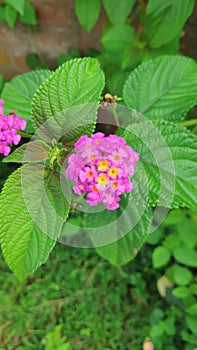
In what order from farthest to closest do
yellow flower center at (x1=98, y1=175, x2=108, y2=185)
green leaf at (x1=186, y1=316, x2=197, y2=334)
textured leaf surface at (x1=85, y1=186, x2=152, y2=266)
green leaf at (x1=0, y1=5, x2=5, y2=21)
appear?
1. green leaf at (x1=0, y1=5, x2=5, y2=21)
2. green leaf at (x1=186, y1=316, x2=197, y2=334)
3. textured leaf surface at (x1=85, y1=186, x2=152, y2=266)
4. yellow flower center at (x1=98, y1=175, x2=108, y2=185)

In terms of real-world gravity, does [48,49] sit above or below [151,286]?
above

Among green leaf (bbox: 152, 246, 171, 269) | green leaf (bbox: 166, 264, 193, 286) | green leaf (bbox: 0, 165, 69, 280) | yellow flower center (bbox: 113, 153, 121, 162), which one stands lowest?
green leaf (bbox: 166, 264, 193, 286)

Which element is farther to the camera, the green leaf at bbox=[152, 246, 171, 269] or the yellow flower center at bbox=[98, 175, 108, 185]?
the green leaf at bbox=[152, 246, 171, 269]

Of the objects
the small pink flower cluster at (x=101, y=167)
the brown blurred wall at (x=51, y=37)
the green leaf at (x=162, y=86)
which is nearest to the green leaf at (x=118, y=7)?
the brown blurred wall at (x=51, y=37)

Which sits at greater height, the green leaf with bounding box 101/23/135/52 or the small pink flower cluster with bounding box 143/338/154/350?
the green leaf with bounding box 101/23/135/52

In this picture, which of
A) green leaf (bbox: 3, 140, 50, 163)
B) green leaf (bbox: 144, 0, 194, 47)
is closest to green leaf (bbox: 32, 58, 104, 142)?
green leaf (bbox: 3, 140, 50, 163)

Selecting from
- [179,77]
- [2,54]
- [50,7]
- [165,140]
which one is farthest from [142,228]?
[2,54]

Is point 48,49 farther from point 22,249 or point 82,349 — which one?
point 22,249

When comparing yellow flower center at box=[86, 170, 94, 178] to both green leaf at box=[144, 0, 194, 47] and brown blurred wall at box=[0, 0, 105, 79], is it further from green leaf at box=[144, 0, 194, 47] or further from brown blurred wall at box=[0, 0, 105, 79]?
brown blurred wall at box=[0, 0, 105, 79]
